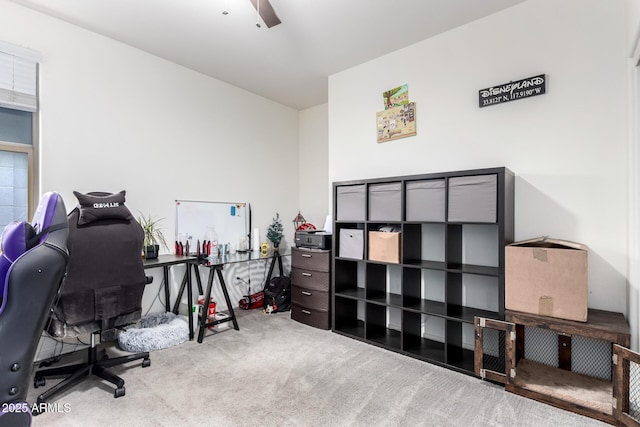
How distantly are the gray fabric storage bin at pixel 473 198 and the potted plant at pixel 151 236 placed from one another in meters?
2.72

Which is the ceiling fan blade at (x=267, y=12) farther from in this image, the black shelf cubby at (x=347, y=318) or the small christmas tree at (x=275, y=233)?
the small christmas tree at (x=275, y=233)

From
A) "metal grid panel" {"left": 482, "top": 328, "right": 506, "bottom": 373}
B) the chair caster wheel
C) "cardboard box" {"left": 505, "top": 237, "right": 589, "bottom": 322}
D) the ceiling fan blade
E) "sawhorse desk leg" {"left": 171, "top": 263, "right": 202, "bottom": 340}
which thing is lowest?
the chair caster wheel

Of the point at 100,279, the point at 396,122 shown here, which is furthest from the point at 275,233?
the point at 100,279

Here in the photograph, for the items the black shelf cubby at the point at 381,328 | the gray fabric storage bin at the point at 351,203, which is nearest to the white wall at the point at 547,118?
the gray fabric storage bin at the point at 351,203

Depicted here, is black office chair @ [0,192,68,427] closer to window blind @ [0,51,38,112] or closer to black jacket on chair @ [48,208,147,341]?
black jacket on chair @ [48,208,147,341]

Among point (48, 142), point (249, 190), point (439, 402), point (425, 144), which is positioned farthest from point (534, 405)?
point (48, 142)

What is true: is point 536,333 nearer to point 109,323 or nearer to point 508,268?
point 508,268

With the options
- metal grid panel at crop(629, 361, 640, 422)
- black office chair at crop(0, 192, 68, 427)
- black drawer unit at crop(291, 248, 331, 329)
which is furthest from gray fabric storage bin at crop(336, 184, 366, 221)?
black office chair at crop(0, 192, 68, 427)

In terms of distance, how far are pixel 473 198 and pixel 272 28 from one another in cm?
227

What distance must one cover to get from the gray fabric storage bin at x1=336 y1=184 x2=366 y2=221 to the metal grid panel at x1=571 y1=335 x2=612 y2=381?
1.89 meters

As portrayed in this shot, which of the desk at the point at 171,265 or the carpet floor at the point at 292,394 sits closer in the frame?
the carpet floor at the point at 292,394

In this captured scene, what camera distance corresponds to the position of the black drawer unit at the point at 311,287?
337 centimetres

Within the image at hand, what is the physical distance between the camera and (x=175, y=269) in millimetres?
3535

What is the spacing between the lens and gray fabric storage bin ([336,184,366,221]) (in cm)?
311
